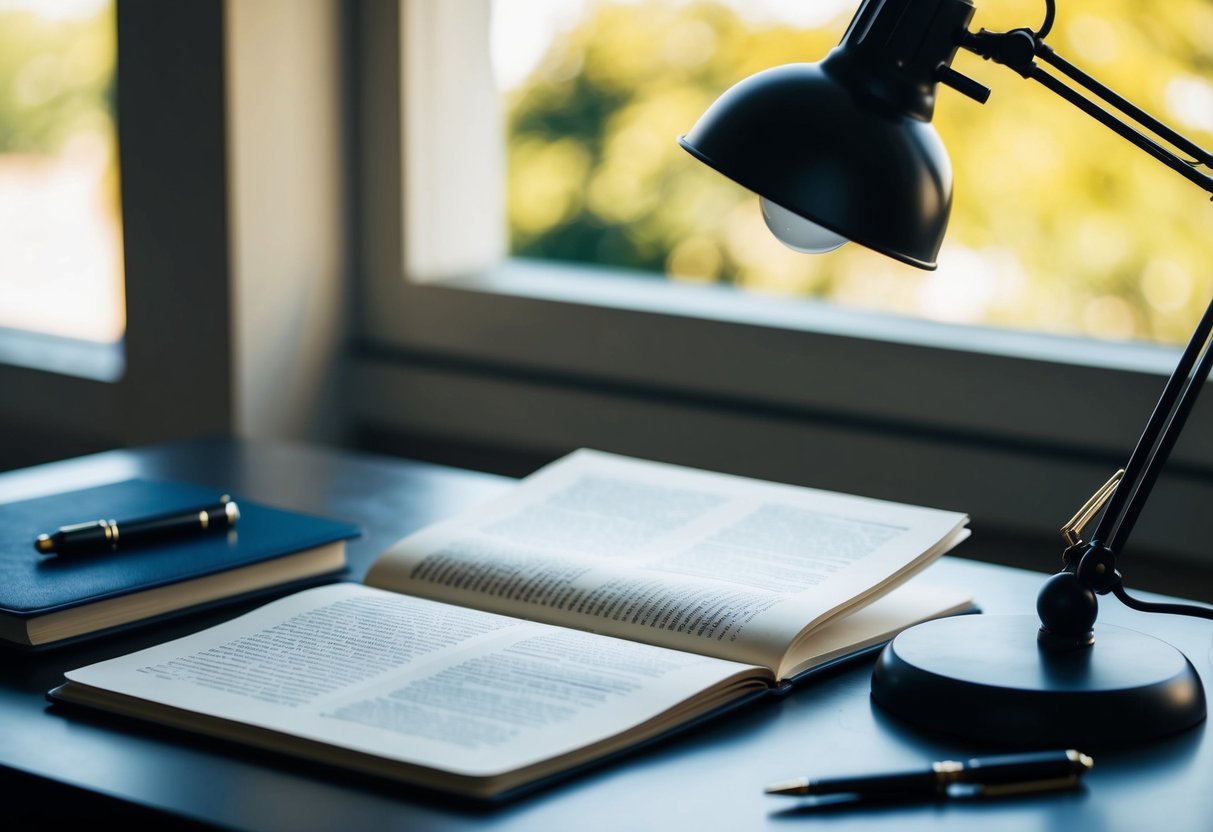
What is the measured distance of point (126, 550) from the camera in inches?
37.8

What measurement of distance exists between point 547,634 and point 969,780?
27cm

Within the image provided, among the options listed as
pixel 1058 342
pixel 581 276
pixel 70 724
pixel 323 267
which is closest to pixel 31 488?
pixel 70 724

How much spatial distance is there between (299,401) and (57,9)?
73 cm

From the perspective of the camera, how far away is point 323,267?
1.76 m

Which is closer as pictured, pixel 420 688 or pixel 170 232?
pixel 420 688

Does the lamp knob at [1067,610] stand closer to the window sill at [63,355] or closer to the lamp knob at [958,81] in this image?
the lamp knob at [958,81]

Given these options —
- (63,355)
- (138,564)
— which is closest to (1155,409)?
(138,564)

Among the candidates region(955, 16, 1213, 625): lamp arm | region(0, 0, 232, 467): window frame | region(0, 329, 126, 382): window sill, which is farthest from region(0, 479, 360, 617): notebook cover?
region(0, 329, 126, 382): window sill

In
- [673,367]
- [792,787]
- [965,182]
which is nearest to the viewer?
[792,787]

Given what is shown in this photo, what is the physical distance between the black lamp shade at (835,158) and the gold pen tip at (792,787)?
0.25 metres

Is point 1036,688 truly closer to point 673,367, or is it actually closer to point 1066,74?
point 1066,74

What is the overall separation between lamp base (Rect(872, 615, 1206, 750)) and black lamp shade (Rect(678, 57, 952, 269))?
21 cm

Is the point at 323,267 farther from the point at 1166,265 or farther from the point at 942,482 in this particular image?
the point at 1166,265

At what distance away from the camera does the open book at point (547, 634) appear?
697 mm
